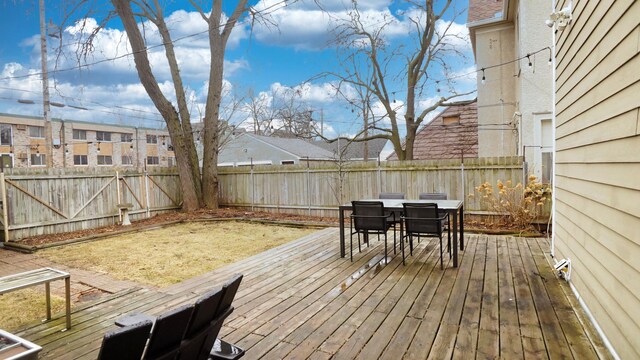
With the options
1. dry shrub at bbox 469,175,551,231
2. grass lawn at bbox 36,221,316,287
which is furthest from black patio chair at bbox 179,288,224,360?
dry shrub at bbox 469,175,551,231

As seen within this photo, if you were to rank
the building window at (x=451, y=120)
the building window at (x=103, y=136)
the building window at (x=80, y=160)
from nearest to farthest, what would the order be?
the building window at (x=451, y=120), the building window at (x=80, y=160), the building window at (x=103, y=136)

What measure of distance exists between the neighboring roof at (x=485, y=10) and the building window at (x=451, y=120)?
4318mm

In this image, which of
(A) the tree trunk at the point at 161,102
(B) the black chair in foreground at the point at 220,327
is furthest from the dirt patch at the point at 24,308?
(A) the tree trunk at the point at 161,102

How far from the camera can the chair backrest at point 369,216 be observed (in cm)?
472

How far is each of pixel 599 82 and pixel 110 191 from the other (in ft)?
33.5

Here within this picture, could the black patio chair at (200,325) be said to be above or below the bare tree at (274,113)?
below

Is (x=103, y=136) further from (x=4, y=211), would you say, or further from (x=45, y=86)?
(x=4, y=211)

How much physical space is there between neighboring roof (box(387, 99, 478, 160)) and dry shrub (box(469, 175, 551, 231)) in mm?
5808

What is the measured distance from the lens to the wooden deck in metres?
2.44

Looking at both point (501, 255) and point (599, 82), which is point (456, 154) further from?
point (599, 82)

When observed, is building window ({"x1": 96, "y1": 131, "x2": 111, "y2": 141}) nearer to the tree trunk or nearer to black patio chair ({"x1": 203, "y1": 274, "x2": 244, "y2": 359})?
the tree trunk

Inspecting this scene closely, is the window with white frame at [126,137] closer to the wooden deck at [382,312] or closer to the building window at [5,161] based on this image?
the building window at [5,161]

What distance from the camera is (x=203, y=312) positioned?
1609mm

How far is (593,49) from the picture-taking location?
2596 mm
